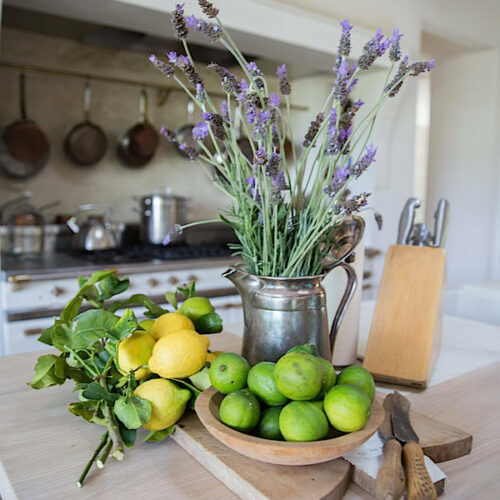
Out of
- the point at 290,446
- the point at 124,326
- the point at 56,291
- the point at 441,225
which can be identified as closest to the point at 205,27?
the point at 124,326

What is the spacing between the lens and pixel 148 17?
2055 millimetres

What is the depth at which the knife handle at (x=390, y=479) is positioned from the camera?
0.51 meters

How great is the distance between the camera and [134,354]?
698 millimetres

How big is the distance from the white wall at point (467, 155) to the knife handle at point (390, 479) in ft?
11.3

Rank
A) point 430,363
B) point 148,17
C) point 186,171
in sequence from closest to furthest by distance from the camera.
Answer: point 430,363 → point 148,17 → point 186,171

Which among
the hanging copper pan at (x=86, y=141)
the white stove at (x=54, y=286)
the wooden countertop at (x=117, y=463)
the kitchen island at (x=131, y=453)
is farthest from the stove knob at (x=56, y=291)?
the wooden countertop at (x=117, y=463)

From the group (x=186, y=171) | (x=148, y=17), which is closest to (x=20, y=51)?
(x=148, y=17)

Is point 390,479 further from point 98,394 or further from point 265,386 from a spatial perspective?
point 98,394

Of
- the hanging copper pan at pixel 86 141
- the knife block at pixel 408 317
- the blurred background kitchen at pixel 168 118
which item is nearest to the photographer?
the knife block at pixel 408 317

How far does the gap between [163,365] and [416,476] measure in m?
0.32

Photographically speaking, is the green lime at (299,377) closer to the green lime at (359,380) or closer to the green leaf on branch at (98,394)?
the green lime at (359,380)

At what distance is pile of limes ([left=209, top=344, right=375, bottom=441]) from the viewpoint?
0.55 m

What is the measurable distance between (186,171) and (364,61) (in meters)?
2.45

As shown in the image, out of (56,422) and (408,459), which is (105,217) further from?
(408,459)
